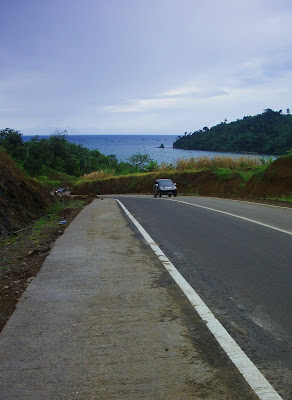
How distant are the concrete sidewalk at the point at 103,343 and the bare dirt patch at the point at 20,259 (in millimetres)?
195

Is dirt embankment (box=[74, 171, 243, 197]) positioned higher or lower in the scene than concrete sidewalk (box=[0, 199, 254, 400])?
lower

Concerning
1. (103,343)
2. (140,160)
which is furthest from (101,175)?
(103,343)

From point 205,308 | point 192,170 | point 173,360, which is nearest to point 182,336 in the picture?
point 173,360

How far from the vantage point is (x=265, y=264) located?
306 inches

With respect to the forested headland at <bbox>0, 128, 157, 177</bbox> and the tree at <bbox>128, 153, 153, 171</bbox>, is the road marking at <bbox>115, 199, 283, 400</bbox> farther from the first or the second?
the tree at <bbox>128, 153, 153, 171</bbox>

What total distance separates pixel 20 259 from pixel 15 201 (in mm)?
8009

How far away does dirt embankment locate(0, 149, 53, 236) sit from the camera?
14.2m

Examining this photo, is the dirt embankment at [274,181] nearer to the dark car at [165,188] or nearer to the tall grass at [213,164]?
the dark car at [165,188]

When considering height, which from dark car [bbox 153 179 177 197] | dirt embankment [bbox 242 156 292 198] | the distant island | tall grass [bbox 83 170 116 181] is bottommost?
tall grass [bbox 83 170 116 181]

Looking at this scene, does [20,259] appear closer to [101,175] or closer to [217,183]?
[217,183]

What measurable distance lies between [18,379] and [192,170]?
46.1 metres

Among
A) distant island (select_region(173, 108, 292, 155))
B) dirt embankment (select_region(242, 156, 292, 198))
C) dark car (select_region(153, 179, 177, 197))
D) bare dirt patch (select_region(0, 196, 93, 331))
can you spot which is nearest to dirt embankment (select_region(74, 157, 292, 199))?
dirt embankment (select_region(242, 156, 292, 198))

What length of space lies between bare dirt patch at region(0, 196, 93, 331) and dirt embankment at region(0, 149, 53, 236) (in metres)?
0.66

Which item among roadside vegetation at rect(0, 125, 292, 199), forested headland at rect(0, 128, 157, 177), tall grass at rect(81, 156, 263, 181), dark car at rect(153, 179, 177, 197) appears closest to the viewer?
dark car at rect(153, 179, 177, 197)
